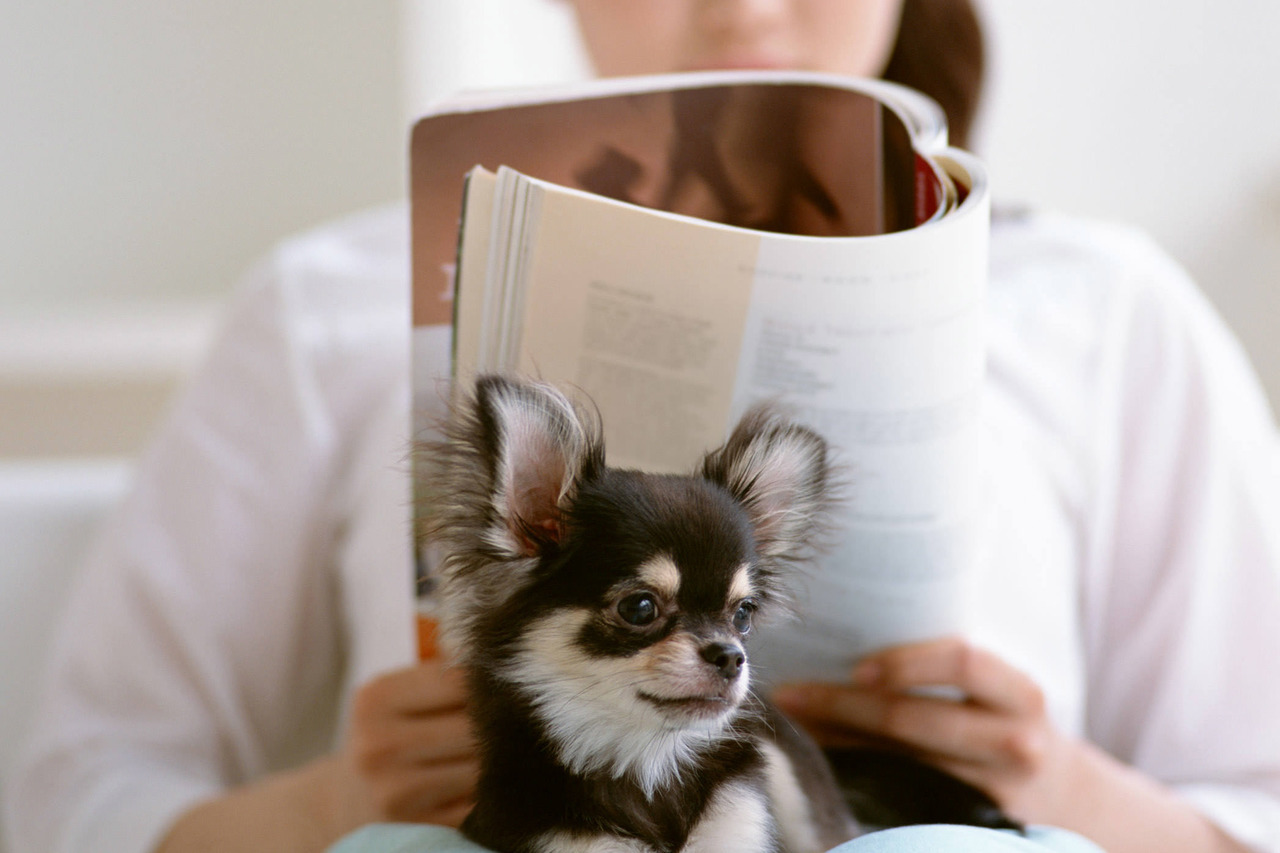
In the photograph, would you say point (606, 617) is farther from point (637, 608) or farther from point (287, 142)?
point (287, 142)

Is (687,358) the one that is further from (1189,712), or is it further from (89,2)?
(89,2)

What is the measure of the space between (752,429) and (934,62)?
2.88 ft

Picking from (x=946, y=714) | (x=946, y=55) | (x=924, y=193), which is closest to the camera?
(x=924, y=193)

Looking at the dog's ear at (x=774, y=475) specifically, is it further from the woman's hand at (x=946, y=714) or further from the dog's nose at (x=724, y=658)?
the woman's hand at (x=946, y=714)

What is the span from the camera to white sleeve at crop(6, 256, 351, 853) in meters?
0.93

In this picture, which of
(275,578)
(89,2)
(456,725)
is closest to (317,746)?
(275,578)

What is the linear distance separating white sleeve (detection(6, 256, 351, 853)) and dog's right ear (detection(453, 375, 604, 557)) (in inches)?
26.0

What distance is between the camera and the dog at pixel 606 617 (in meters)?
0.35

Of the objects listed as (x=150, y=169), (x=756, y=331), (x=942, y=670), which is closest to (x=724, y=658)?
(x=756, y=331)

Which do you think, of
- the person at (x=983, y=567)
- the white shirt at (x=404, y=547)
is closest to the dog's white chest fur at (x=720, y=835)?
the person at (x=983, y=567)

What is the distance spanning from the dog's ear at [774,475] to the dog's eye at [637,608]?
0.18 feet

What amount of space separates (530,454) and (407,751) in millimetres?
296

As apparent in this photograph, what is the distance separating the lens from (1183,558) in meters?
0.89

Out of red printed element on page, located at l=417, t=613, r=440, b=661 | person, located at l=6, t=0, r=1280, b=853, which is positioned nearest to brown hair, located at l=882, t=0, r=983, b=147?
person, located at l=6, t=0, r=1280, b=853
